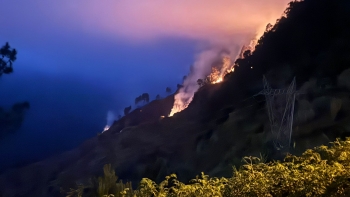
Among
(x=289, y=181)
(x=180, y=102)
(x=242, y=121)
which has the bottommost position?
(x=289, y=181)

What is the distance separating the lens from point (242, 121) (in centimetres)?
2855

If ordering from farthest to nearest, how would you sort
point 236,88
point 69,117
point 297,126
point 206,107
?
point 69,117 < point 206,107 < point 236,88 < point 297,126

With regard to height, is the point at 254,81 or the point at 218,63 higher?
the point at 218,63

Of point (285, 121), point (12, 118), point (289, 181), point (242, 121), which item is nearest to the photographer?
point (289, 181)

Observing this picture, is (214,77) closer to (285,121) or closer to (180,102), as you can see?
(180,102)

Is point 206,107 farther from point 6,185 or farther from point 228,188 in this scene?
point 228,188

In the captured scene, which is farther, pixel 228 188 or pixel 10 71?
pixel 10 71

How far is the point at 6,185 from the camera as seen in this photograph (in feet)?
129

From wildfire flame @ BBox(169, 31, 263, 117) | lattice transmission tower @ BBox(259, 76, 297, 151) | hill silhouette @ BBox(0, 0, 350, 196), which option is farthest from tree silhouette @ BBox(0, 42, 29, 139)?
lattice transmission tower @ BBox(259, 76, 297, 151)

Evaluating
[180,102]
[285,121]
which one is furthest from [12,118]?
[285,121]

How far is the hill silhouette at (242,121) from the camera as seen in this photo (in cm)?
2381

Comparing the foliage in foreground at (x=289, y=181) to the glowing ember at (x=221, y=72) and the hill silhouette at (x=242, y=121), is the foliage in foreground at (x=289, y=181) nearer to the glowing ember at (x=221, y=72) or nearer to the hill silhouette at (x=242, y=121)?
the hill silhouette at (x=242, y=121)

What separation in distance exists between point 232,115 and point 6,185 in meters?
26.9

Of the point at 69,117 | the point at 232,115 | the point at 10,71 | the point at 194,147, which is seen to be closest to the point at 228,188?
the point at 232,115
